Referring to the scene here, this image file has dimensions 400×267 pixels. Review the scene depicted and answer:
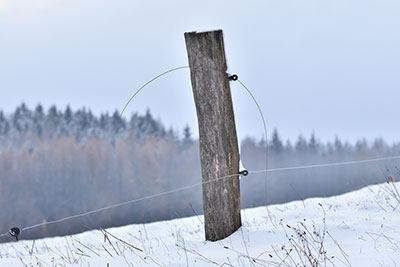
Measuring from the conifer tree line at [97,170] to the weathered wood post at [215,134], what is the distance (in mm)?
49862

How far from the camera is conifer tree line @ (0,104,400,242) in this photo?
7250 centimetres

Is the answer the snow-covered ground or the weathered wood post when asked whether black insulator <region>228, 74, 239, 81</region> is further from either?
the snow-covered ground

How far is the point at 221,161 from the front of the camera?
6844 mm

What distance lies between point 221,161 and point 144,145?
281 feet

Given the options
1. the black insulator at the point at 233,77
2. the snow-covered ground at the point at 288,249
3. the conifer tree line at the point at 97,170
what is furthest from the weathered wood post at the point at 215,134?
the conifer tree line at the point at 97,170

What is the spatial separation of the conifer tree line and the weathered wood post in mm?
49862

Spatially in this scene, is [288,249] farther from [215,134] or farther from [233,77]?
[233,77]

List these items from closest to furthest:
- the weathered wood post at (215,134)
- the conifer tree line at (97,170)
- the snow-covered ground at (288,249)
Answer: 1. the snow-covered ground at (288,249)
2. the weathered wood post at (215,134)
3. the conifer tree line at (97,170)

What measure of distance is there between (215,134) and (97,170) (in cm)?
7547

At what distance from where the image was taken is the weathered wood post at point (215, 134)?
6844 millimetres

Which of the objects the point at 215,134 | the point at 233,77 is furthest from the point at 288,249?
the point at 233,77

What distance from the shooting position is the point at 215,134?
22.6 feet

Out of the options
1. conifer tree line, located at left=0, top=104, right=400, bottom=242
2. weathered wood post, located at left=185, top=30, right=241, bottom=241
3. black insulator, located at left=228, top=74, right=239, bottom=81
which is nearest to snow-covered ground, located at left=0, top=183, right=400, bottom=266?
weathered wood post, located at left=185, top=30, right=241, bottom=241

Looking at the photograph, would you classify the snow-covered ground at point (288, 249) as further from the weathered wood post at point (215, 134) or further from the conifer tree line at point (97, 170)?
the conifer tree line at point (97, 170)
